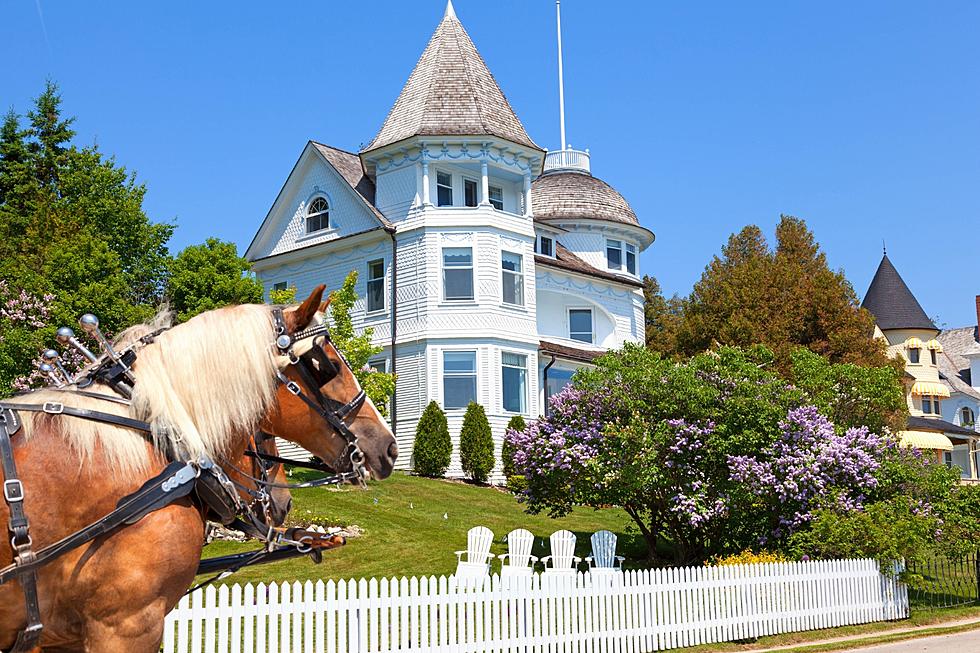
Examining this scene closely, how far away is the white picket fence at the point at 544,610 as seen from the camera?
436 inches

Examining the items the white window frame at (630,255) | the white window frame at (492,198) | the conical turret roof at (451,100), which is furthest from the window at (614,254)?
the conical turret roof at (451,100)

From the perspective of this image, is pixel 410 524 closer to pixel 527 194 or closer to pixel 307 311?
pixel 527 194

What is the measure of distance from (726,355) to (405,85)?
20946 mm

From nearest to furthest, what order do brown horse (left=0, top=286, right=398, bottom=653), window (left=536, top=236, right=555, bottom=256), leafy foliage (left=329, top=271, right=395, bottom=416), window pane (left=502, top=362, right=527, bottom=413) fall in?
1. brown horse (left=0, top=286, right=398, bottom=653)
2. leafy foliage (left=329, top=271, right=395, bottom=416)
3. window pane (left=502, top=362, right=527, bottom=413)
4. window (left=536, top=236, right=555, bottom=256)

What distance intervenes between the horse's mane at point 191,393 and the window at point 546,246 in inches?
1378

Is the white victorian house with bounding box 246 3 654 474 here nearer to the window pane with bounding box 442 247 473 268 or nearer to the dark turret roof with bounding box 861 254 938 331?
the window pane with bounding box 442 247 473 268

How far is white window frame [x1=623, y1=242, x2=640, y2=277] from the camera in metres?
42.8

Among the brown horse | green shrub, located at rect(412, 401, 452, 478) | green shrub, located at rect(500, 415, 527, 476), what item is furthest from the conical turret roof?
the brown horse

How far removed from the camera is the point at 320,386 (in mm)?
5000

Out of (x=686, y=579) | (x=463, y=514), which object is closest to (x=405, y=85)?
(x=463, y=514)

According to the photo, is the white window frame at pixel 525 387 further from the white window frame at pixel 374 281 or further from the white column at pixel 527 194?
the white column at pixel 527 194

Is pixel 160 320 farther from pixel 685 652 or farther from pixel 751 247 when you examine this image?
pixel 751 247

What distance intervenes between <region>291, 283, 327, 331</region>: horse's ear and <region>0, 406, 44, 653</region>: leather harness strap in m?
1.39

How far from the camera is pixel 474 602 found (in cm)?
1261
